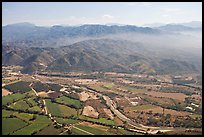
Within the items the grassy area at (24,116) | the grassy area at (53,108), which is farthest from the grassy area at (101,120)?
the grassy area at (24,116)

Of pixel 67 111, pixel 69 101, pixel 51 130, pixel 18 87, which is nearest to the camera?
pixel 51 130

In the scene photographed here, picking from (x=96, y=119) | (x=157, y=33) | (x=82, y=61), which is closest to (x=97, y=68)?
(x=82, y=61)

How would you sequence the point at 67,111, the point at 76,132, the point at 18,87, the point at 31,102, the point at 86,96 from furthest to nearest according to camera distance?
the point at 18,87
the point at 86,96
the point at 31,102
the point at 67,111
the point at 76,132

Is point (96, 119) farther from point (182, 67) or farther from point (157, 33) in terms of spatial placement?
point (157, 33)

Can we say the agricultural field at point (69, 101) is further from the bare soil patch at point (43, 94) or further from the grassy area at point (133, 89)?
the grassy area at point (133, 89)

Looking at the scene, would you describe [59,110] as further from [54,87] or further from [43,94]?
[54,87]

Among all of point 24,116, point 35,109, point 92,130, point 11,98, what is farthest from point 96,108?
point 11,98
